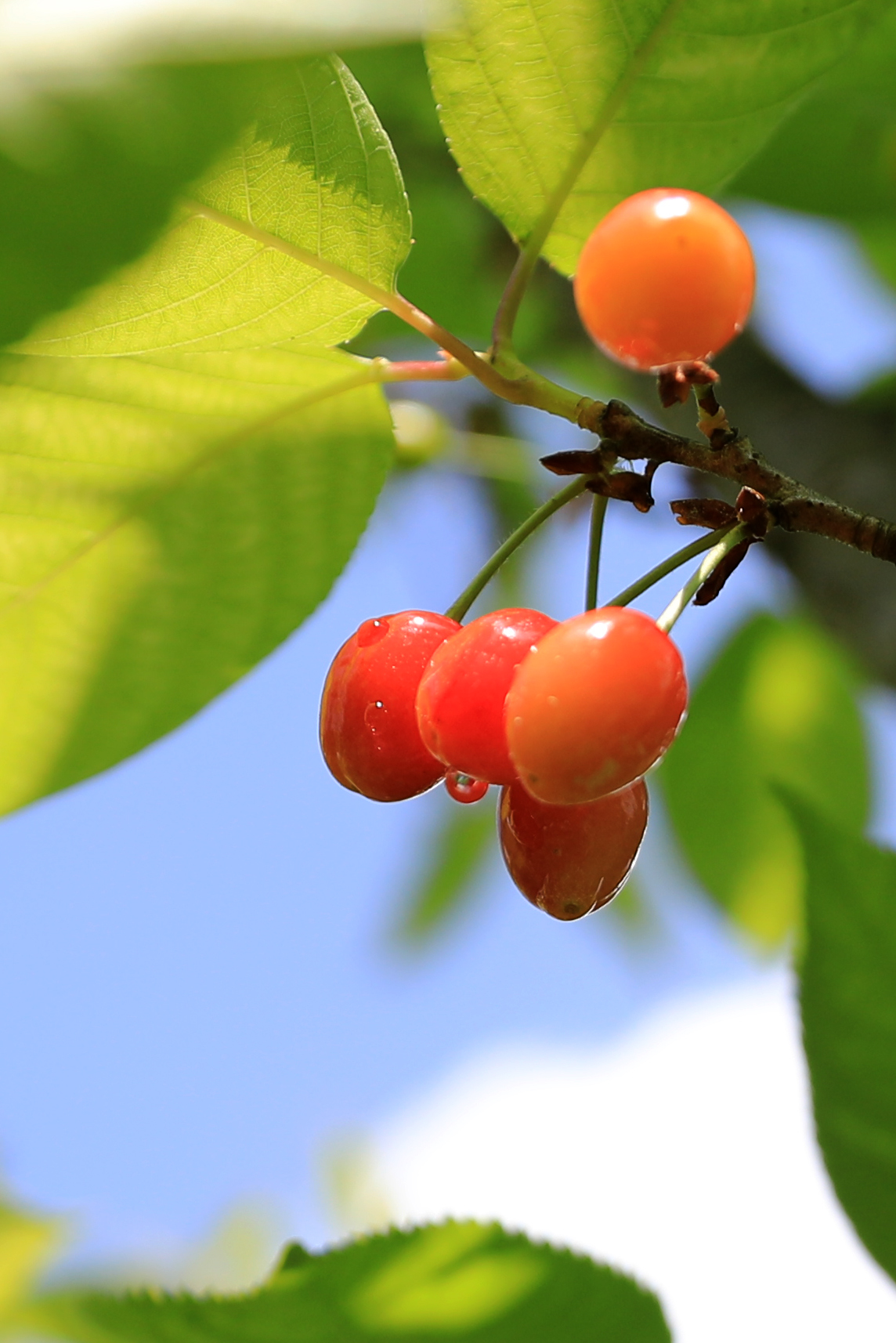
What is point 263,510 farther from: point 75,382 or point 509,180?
point 509,180

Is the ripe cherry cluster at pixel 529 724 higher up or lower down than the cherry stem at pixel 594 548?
lower down

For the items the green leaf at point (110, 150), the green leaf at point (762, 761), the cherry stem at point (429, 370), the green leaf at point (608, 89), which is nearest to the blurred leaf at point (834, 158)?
the green leaf at point (608, 89)

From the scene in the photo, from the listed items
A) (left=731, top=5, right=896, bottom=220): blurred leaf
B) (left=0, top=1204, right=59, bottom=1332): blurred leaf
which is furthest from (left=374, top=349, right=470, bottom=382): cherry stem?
(left=0, top=1204, right=59, bottom=1332): blurred leaf

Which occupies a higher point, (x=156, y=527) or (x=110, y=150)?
(x=156, y=527)

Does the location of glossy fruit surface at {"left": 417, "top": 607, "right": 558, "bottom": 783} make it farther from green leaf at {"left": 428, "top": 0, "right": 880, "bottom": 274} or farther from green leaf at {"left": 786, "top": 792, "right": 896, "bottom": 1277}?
green leaf at {"left": 428, "top": 0, "right": 880, "bottom": 274}

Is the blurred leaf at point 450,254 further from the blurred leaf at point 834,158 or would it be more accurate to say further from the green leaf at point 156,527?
the green leaf at point 156,527

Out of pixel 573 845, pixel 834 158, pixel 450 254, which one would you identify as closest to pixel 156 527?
pixel 573 845

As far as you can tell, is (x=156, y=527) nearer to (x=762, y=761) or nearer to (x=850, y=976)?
(x=850, y=976)
